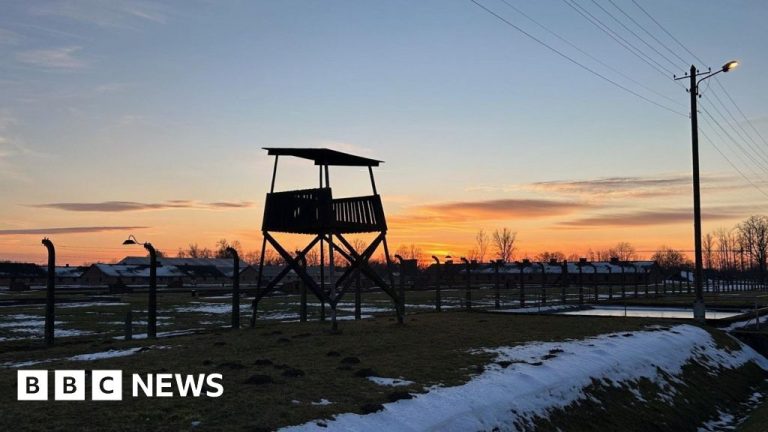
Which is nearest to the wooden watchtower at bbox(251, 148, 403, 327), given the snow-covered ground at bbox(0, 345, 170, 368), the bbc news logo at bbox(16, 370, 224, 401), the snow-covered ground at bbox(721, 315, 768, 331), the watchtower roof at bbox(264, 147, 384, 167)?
the watchtower roof at bbox(264, 147, 384, 167)

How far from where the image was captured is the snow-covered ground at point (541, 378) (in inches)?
417

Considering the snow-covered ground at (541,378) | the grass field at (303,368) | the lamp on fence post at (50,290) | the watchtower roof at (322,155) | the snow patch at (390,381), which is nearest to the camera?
the grass field at (303,368)

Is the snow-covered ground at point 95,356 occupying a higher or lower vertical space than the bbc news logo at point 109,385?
lower

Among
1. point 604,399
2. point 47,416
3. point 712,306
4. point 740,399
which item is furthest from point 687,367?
point 712,306

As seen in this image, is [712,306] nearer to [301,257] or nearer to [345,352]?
[301,257]

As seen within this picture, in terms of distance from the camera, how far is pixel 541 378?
14.4 metres

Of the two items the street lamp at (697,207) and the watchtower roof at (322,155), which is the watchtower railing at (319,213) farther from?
the street lamp at (697,207)

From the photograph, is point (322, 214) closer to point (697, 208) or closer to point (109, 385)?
point (109, 385)

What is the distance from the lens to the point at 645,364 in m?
18.7

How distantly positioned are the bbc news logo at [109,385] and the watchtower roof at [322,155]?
1113 cm

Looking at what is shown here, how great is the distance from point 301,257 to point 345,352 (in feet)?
30.5

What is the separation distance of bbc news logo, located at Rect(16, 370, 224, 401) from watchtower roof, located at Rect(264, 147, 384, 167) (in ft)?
36.5

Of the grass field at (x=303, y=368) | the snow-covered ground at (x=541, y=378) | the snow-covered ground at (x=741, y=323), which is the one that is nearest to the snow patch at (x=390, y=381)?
the grass field at (x=303, y=368)

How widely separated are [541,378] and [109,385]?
9.51 meters
